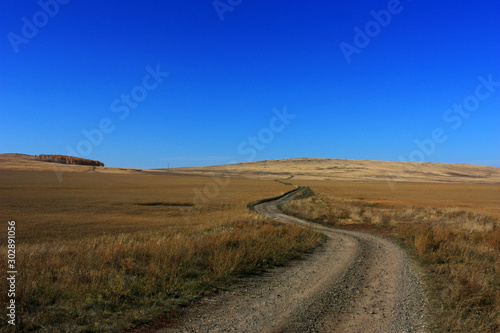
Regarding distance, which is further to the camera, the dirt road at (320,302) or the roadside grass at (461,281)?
the roadside grass at (461,281)

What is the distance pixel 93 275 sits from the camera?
27.0 feet

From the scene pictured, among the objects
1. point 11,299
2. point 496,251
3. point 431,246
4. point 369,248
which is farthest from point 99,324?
point 496,251

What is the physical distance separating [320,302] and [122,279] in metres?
4.72

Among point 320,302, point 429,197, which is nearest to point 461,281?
point 320,302

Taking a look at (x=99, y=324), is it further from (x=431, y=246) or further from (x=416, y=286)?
(x=431, y=246)

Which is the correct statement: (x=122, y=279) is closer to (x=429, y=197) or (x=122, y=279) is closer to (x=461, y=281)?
(x=461, y=281)

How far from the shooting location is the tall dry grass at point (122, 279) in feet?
20.6

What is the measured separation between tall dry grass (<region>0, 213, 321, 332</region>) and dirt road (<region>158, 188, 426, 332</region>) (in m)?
0.72

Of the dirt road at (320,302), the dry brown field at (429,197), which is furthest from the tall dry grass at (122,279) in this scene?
the dry brown field at (429,197)

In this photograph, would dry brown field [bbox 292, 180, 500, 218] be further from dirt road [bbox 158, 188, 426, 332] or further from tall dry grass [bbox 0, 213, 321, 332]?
tall dry grass [bbox 0, 213, 321, 332]

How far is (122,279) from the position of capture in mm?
8070

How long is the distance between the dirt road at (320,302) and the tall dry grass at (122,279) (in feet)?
2.37

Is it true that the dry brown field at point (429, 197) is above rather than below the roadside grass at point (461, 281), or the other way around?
above

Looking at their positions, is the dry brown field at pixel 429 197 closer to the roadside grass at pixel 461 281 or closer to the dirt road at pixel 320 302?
the roadside grass at pixel 461 281
